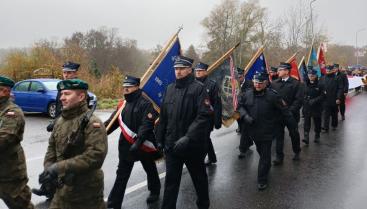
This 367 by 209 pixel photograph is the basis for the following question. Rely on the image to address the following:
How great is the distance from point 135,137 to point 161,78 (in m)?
1.67

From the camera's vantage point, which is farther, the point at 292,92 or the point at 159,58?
the point at 292,92

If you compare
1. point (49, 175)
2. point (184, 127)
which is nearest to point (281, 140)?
point (184, 127)

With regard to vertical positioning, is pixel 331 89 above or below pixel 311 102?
above

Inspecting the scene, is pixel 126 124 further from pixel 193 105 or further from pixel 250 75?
pixel 250 75

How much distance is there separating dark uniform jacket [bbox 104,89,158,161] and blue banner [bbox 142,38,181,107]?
3.57 feet

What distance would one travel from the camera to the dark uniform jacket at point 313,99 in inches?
381

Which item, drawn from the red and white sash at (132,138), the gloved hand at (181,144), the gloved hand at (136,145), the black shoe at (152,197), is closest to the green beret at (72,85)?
the gloved hand at (181,144)

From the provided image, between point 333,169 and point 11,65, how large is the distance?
836 inches

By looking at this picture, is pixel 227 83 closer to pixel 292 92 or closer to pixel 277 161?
pixel 292 92

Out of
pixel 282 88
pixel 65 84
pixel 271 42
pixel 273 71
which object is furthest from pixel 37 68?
pixel 271 42

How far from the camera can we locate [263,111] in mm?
6297

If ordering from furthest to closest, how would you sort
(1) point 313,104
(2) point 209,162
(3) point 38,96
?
(3) point 38,96 < (1) point 313,104 < (2) point 209,162

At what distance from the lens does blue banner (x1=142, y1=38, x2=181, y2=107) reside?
621 cm

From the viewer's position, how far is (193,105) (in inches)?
180
